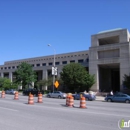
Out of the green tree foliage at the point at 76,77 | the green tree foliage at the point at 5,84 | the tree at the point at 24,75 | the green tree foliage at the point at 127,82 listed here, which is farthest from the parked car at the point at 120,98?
the green tree foliage at the point at 5,84

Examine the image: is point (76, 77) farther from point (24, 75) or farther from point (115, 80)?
point (24, 75)

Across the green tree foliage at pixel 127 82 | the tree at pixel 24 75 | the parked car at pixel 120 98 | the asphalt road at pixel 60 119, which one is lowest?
the parked car at pixel 120 98

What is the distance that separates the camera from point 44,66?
2768 inches

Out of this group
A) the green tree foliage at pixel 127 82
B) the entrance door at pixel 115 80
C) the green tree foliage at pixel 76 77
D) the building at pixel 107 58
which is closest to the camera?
the green tree foliage at pixel 127 82

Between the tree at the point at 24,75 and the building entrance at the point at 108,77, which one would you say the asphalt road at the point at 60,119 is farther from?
the tree at the point at 24,75

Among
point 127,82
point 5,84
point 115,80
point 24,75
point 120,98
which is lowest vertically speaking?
point 120,98

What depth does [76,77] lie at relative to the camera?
46938 millimetres

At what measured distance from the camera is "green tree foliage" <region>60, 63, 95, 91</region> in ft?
154

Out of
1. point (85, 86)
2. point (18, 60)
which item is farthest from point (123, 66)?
point (18, 60)

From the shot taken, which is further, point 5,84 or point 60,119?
point 5,84

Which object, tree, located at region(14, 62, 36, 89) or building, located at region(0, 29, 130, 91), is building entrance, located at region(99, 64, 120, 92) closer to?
building, located at region(0, 29, 130, 91)

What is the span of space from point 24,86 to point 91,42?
1018 inches

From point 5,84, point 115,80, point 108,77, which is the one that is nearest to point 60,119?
point 108,77

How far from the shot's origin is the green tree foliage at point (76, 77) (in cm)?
4697
